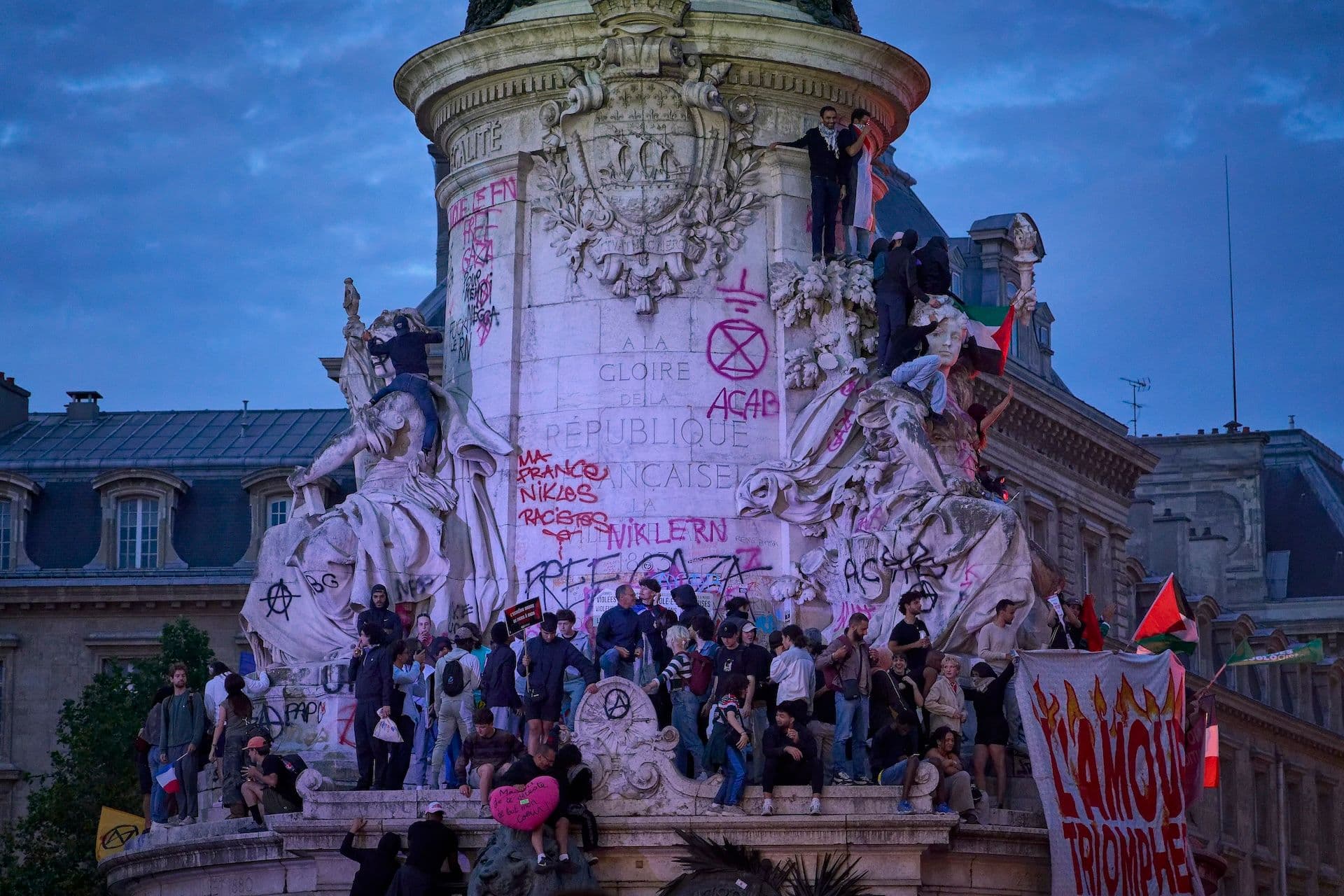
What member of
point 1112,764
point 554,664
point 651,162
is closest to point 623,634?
point 554,664

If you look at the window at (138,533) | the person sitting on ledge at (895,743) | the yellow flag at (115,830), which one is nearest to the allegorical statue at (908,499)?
the person sitting on ledge at (895,743)

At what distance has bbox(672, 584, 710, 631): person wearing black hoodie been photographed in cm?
3419

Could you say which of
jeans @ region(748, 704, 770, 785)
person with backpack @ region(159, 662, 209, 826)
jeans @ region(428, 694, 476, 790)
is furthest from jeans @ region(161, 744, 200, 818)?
jeans @ region(748, 704, 770, 785)

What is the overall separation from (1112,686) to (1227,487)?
180 feet

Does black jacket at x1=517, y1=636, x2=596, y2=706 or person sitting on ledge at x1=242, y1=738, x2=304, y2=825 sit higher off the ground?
black jacket at x1=517, y1=636, x2=596, y2=706

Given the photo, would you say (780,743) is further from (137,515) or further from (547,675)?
(137,515)

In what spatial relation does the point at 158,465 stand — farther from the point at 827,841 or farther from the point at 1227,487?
the point at 827,841

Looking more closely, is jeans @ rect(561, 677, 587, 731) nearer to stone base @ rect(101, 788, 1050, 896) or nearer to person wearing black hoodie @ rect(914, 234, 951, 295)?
stone base @ rect(101, 788, 1050, 896)

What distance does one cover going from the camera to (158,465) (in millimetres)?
69000

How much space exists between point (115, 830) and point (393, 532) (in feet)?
17.3

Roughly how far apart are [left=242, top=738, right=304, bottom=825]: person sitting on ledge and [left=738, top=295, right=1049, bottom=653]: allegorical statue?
20.8ft

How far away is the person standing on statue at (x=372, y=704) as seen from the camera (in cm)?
3350

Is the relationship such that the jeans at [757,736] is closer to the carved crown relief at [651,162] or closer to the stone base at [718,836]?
the stone base at [718,836]

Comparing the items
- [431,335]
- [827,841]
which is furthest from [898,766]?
[431,335]
